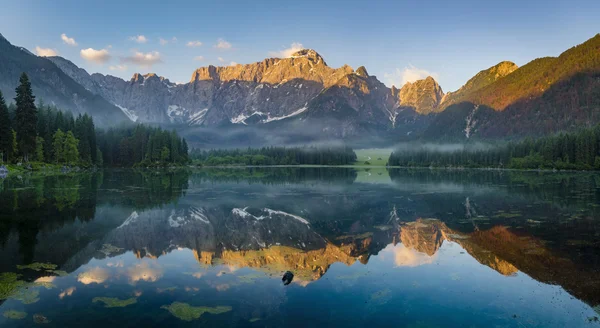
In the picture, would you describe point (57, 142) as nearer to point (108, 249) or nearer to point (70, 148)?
point (70, 148)

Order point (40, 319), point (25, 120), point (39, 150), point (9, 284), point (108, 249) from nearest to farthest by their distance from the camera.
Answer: point (40, 319)
point (9, 284)
point (108, 249)
point (25, 120)
point (39, 150)

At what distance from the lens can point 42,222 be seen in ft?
105

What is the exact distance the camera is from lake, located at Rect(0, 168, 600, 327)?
1518 cm

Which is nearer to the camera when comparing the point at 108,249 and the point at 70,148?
the point at 108,249

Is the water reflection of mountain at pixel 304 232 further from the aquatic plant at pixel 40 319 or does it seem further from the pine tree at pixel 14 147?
the pine tree at pixel 14 147

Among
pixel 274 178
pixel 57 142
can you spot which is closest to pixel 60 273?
pixel 274 178

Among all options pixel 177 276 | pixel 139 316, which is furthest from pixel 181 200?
pixel 139 316

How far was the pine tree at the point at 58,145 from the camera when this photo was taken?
124875 mm

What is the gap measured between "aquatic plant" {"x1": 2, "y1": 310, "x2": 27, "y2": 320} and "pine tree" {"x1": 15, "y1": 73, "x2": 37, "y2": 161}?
115 meters

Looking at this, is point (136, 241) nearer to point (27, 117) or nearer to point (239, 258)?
point (239, 258)

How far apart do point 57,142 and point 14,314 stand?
132677 millimetres

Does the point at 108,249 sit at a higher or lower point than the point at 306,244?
higher

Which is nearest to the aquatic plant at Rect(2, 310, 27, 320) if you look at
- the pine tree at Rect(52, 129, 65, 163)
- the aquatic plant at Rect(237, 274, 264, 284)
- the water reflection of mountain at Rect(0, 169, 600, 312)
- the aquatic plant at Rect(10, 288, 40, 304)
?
the aquatic plant at Rect(10, 288, 40, 304)

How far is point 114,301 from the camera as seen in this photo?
16203 millimetres
